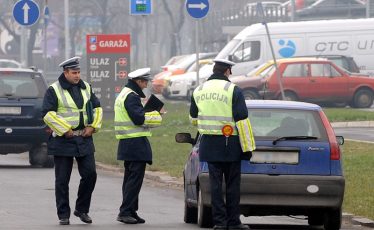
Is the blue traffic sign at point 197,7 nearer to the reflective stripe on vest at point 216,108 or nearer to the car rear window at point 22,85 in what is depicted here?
the car rear window at point 22,85

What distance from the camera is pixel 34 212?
15.5 m

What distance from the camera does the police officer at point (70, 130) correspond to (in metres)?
14.2

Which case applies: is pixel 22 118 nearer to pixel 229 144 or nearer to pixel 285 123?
pixel 285 123

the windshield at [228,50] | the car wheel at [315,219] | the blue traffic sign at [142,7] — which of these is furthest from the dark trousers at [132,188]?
the windshield at [228,50]

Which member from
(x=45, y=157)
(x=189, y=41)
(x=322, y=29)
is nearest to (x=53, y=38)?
(x=189, y=41)

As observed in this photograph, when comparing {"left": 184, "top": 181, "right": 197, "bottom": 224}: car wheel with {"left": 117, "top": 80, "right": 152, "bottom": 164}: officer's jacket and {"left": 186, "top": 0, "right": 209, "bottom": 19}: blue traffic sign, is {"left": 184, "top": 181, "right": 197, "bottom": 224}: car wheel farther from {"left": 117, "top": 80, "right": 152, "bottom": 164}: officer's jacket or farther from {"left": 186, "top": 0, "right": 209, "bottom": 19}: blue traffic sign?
{"left": 186, "top": 0, "right": 209, "bottom": 19}: blue traffic sign

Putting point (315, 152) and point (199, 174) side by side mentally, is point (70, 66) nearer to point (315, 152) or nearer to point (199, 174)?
point (199, 174)

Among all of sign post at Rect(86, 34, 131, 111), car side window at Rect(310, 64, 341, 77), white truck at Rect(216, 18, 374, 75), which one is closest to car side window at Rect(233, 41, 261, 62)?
white truck at Rect(216, 18, 374, 75)

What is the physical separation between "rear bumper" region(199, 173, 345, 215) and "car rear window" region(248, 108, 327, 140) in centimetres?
45

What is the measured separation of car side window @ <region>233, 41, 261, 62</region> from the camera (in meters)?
44.3

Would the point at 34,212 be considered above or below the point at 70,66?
below

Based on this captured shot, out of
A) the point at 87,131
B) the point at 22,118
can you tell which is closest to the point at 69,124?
the point at 87,131

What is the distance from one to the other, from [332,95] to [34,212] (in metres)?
24.6

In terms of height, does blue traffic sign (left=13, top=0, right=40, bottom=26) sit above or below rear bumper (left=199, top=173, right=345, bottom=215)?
above
